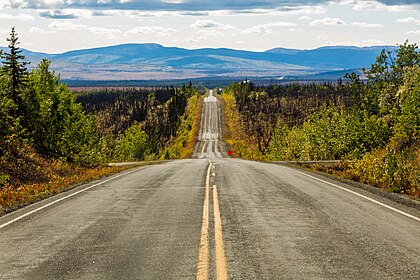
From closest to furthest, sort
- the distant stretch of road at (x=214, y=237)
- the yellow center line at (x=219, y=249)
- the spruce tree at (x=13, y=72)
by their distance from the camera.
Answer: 1. the yellow center line at (x=219, y=249)
2. the distant stretch of road at (x=214, y=237)
3. the spruce tree at (x=13, y=72)

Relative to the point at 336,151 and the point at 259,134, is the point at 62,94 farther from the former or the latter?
the point at 259,134

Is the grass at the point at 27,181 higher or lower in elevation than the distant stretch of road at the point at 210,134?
higher

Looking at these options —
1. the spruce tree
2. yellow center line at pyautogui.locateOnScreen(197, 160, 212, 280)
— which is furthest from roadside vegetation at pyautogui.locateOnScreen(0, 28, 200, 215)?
yellow center line at pyautogui.locateOnScreen(197, 160, 212, 280)

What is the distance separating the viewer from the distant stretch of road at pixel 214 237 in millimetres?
6070

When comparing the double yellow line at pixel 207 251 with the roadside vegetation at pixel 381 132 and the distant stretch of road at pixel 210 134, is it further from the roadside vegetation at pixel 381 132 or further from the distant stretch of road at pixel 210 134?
the distant stretch of road at pixel 210 134

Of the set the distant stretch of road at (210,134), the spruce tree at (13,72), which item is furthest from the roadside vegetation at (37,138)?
the distant stretch of road at (210,134)

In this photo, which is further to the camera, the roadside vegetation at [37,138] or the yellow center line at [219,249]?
the roadside vegetation at [37,138]

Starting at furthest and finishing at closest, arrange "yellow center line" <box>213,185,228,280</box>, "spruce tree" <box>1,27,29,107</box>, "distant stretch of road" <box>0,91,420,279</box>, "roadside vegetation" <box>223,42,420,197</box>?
"spruce tree" <box>1,27,29,107</box>, "roadside vegetation" <box>223,42,420,197</box>, "distant stretch of road" <box>0,91,420,279</box>, "yellow center line" <box>213,185,228,280</box>

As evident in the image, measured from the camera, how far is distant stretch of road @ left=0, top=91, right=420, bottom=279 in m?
6.07

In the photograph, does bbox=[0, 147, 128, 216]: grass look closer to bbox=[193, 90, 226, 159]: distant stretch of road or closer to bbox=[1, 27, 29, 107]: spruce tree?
bbox=[1, 27, 29, 107]: spruce tree

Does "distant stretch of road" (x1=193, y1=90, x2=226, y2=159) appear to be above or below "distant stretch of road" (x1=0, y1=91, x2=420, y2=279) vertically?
below

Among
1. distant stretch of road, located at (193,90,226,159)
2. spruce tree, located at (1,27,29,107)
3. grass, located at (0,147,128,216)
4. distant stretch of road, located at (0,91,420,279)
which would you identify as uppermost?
spruce tree, located at (1,27,29,107)

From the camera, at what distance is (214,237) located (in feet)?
A: 25.6

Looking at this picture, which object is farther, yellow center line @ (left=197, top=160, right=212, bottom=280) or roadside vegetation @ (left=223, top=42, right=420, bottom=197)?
roadside vegetation @ (left=223, top=42, right=420, bottom=197)
